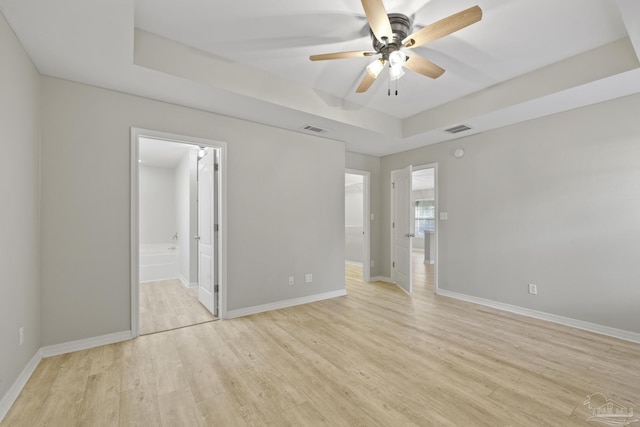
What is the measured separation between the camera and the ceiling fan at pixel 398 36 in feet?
5.89

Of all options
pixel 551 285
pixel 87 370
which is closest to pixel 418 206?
pixel 551 285

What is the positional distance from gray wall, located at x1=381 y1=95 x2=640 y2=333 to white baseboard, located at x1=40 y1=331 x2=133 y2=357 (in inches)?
179

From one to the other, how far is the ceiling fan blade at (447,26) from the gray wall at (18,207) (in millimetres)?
2810

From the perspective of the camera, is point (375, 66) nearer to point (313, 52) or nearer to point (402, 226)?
point (313, 52)

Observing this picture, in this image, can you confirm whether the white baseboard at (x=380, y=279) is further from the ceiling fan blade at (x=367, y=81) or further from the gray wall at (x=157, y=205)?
the gray wall at (x=157, y=205)

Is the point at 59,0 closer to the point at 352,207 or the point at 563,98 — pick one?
the point at 563,98

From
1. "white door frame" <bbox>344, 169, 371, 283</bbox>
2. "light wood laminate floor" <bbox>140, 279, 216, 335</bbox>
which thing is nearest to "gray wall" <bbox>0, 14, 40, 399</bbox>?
"light wood laminate floor" <bbox>140, 279, 216, 335</bbox>

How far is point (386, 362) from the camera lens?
8.16 ft

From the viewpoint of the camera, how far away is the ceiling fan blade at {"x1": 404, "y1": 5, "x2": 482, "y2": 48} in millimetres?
1735

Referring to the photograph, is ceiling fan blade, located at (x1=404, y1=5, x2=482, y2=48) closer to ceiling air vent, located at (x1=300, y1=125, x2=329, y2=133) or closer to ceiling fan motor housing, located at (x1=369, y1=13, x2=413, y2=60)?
ceiling fan motor housing, located at (x1=369, y1=13, x2=413, y2=60)

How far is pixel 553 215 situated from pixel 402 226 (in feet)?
7.31
